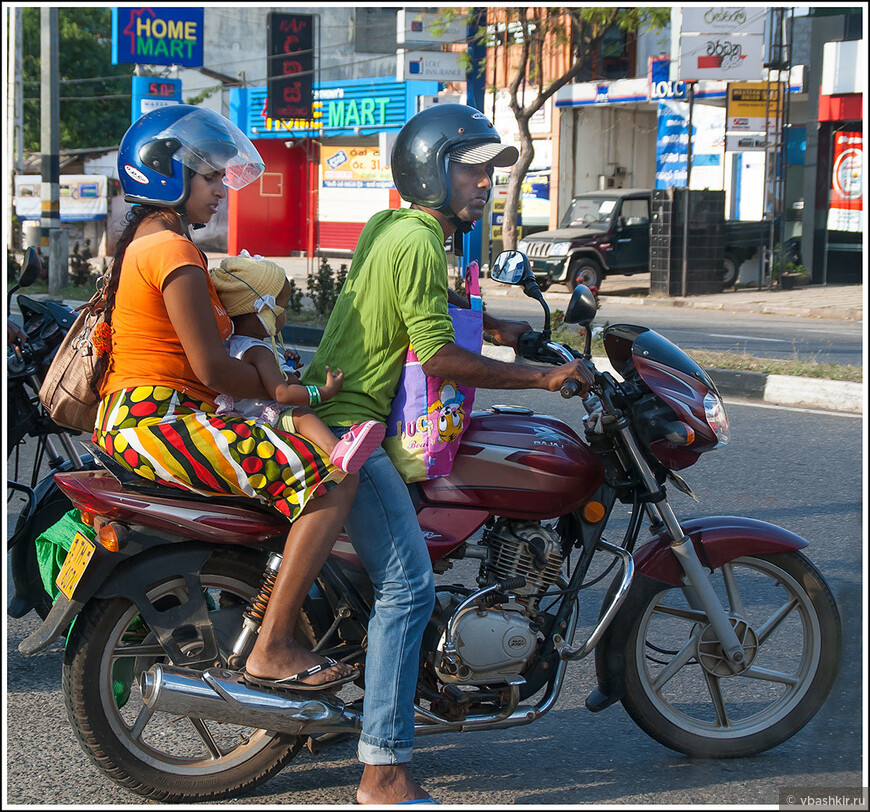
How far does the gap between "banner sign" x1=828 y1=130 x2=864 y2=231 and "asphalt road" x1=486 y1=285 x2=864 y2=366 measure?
4570mm

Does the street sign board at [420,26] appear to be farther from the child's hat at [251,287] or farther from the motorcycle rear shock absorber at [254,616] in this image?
the motorcycle rear shock absorber at [254,616]

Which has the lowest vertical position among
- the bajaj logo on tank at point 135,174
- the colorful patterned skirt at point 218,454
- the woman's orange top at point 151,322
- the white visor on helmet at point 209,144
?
the colorful patterned skirt at point 218,454

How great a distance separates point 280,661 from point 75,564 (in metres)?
0.59

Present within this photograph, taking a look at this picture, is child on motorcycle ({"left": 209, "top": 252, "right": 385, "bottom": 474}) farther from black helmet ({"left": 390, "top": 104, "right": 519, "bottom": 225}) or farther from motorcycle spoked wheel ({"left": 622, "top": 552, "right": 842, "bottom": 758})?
motorcycle spoked wheel ({"left": 622, "top": 552, "right": 842, "bottom": 758})

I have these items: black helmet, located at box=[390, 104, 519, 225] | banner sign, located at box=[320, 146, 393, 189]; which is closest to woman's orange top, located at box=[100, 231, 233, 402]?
black helmet, located at box=[390, 104, 519, 225]

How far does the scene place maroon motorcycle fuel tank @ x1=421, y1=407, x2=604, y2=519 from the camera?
3008 mm

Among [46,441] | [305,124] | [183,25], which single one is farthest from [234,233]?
[46,441]

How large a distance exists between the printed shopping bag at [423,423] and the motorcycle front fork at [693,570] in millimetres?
483

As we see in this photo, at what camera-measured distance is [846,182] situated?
21.2 metres

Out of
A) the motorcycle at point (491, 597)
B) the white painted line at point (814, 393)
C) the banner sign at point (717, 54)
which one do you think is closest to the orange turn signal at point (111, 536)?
the motorcycle at point (491, 597)

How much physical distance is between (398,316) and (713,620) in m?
1.31

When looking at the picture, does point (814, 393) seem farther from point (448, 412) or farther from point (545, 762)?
point (448, 412)

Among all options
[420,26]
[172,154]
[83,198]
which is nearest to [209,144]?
[172,154]

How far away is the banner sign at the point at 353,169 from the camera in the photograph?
28828mm
